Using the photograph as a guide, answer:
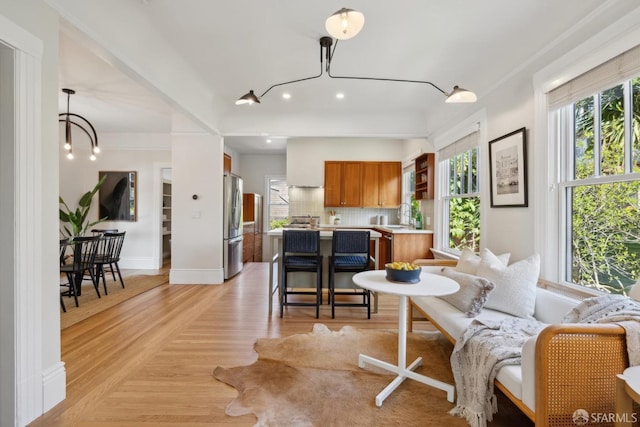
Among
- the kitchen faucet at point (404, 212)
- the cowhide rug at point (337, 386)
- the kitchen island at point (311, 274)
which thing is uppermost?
the kitchen faucet at point (404, 212)

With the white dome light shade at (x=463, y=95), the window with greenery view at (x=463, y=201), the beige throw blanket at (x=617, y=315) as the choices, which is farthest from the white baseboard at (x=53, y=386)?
the window with greenery view at (x=463, y=201)

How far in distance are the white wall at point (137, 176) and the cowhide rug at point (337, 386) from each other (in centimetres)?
471

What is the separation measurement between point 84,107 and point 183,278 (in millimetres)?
3086

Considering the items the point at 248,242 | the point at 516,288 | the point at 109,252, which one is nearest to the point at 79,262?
the point at 109,252

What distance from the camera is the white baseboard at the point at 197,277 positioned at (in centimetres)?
498

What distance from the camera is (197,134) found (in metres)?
4.98

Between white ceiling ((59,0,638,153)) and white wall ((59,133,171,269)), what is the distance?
152 centimetres

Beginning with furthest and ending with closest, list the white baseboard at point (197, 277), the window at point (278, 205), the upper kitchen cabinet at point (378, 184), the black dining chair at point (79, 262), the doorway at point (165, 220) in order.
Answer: the window at point (278, 205)
the doorway at point (165, 220)
the upper kitchen cabinet at point (378, 184)
the white baseboard at point (197, 277)
the black dining chair at point (79, 262)

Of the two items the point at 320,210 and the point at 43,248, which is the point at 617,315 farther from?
the point at 320,210

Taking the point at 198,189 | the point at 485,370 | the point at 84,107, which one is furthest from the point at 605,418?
the point at 84,107

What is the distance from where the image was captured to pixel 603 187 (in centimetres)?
208

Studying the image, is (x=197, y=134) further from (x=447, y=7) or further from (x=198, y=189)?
(x=447, y=7)

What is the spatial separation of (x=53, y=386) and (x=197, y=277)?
319 cm

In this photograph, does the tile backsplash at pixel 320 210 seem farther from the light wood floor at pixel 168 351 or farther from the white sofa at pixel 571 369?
the white sofa at pixel 571 369
